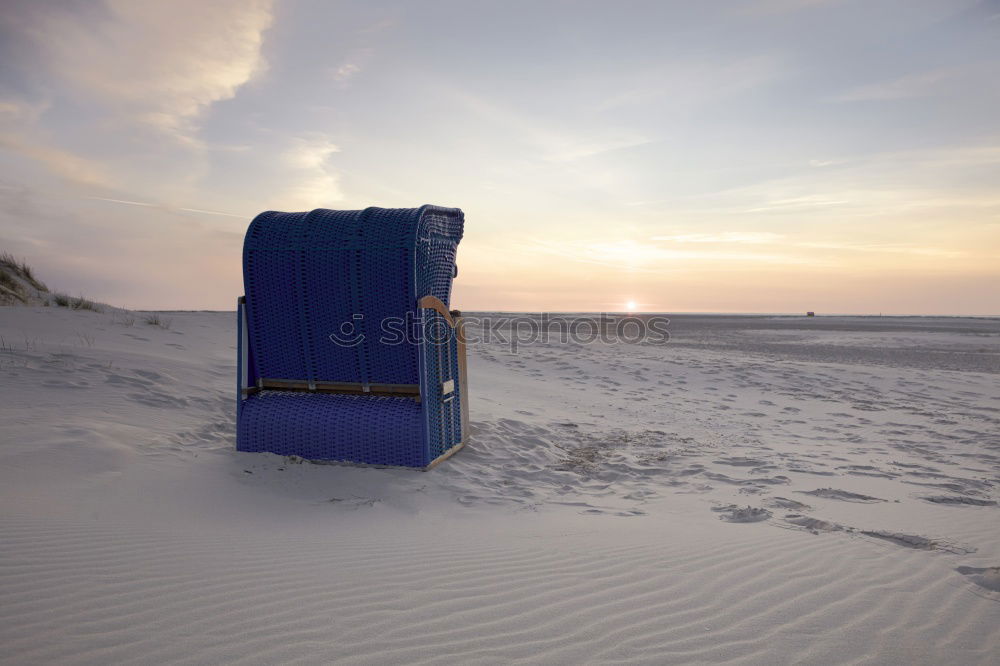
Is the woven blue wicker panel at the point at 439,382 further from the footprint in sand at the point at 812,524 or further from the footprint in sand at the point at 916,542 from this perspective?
the footprint in sand at the point at 916,542

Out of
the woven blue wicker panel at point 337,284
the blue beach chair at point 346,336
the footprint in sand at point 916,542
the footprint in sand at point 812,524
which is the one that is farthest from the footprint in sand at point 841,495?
the woven blue wicker panel at point 337,284

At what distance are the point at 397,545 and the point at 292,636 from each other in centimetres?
133

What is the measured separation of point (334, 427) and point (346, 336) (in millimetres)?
930

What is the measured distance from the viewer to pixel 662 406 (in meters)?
10.4

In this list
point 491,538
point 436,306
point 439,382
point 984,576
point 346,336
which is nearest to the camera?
point 984,576

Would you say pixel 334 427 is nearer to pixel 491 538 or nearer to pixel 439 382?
pixel 439 382

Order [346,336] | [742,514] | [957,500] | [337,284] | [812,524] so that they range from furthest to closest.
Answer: [346,336] → [337,284] → [957,500] → [742,514] → [812,524]

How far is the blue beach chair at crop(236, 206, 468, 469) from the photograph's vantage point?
5.43m

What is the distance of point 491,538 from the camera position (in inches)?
Answer: 159

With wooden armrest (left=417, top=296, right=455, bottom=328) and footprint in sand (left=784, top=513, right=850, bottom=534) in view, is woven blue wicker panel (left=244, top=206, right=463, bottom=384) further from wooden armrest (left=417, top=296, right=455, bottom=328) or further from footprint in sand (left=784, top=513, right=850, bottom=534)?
footprint in sand (left=784, top=513, right=850, bottom=534)


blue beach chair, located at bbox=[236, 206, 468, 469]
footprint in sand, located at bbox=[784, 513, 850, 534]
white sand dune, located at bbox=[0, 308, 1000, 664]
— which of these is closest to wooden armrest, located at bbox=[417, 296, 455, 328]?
blue beach chair, located at bbox=[236, 206, 468, 469]

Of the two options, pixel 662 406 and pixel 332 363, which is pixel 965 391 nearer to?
pixel 662 406

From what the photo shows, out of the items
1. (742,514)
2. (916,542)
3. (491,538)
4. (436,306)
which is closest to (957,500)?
(916,542)

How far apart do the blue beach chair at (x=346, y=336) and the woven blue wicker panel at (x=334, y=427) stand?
1 cm
